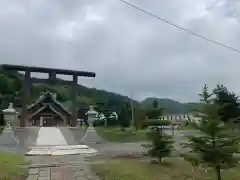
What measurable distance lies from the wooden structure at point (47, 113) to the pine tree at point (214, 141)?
32872mm

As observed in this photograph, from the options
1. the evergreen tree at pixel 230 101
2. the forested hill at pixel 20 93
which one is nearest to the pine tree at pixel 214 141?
the evergreen tree at pixel 230 101

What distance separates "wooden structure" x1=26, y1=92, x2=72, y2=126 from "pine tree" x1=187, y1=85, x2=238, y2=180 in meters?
32.9

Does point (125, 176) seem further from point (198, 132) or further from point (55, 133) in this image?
point (55, 133)

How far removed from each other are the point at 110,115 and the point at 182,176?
3078 centimetres

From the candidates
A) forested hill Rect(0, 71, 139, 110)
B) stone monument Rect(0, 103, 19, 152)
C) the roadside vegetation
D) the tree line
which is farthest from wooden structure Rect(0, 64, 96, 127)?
the tree line

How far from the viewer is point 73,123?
32.8m

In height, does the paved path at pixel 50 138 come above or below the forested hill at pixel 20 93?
below

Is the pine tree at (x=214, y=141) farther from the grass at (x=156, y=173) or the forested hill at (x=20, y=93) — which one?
the forested hill at (x=20, y=93)

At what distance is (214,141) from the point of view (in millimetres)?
8375

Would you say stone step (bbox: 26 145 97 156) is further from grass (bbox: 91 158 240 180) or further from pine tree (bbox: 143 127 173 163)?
grass (bbox: 91 158 240 180)

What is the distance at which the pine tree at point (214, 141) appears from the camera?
8227 millimetres

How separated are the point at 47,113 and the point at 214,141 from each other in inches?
1348

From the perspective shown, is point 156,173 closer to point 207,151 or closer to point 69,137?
point 207,151

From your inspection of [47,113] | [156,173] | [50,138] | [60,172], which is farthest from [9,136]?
[47,113]
